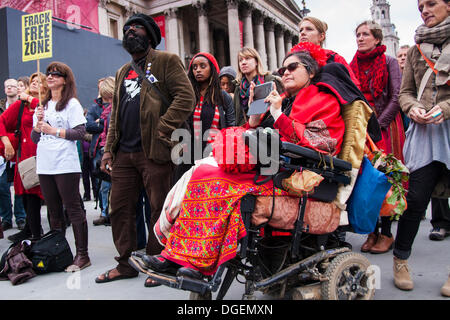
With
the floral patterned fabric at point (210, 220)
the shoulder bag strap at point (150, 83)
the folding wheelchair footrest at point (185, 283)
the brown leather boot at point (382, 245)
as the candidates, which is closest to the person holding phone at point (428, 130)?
the brown leather boot at point (382, 245)

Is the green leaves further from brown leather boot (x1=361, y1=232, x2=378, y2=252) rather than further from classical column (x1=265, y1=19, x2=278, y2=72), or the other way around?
classical column (x1=265, y1=19, x2=278, y2=72)

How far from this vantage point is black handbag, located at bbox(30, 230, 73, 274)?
3.91 m

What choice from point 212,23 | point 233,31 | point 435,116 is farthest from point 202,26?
point 435,116

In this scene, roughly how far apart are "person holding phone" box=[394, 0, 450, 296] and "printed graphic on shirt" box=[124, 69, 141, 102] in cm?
240

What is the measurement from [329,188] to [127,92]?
7.26ft

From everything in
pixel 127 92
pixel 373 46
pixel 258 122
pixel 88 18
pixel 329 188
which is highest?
pixel 88 18

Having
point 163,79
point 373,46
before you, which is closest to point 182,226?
point 163,79

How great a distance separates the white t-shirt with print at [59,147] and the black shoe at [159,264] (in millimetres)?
2098

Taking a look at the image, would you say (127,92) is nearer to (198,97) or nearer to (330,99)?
(198,97)

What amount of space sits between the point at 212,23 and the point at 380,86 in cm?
4049

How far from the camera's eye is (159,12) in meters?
37.2

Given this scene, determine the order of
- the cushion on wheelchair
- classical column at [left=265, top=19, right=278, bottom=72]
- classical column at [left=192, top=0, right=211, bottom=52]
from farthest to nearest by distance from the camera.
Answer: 1. classical column at [left=265, top=19, right=278, bottom=72]
2. classical column at [left=192, top=0, right=211, bottom=52]
3. the cushion on wheelchair

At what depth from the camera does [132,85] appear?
3.70 meters

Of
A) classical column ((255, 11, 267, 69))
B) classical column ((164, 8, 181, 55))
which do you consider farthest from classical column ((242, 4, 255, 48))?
classical column ((164, 8, 181, 55))
